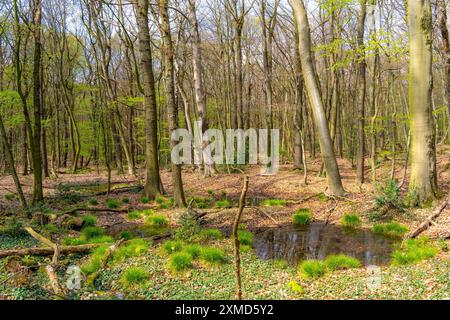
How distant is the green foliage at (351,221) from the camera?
24.9 feet

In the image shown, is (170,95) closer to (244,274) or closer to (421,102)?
(244,274)

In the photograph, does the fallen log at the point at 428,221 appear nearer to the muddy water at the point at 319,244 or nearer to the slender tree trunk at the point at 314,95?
the muddy water at the point at 319,244

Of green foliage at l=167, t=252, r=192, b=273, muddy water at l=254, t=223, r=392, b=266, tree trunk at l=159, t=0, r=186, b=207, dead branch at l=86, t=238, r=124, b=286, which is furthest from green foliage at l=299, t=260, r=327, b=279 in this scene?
tree trunk at l=159, t=0, r=186, b=207

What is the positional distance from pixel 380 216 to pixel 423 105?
9.07 feet

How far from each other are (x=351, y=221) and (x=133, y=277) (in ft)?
17.3

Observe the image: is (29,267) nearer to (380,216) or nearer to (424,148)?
(380,216)

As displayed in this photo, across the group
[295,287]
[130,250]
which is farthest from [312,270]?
[130,250]

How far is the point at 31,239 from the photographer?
21.4ft

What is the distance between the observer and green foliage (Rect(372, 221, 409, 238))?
21.7 feet

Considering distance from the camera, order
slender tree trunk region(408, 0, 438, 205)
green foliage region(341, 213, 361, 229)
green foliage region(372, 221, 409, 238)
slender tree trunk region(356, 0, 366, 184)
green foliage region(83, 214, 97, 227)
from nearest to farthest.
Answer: green foliage region(372, 221, 409, 238) < slender tree trunk region(408, 0, 438, 205) < green foliage region(341, 213, 361, 229) < green foliage region(83, 214, 97, 227) < slender tree trunk region(356, 0, 366, 184)

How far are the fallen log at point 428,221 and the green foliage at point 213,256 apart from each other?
3484mm

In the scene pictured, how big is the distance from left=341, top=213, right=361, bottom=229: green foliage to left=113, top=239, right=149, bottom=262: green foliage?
4617 mm

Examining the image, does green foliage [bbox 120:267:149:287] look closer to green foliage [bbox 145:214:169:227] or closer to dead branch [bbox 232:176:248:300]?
dead branch [bbox 232:176:248:300]

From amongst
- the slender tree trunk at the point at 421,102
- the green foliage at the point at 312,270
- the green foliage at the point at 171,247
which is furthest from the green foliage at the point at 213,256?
the slender tree trunk at the point at 421,102
